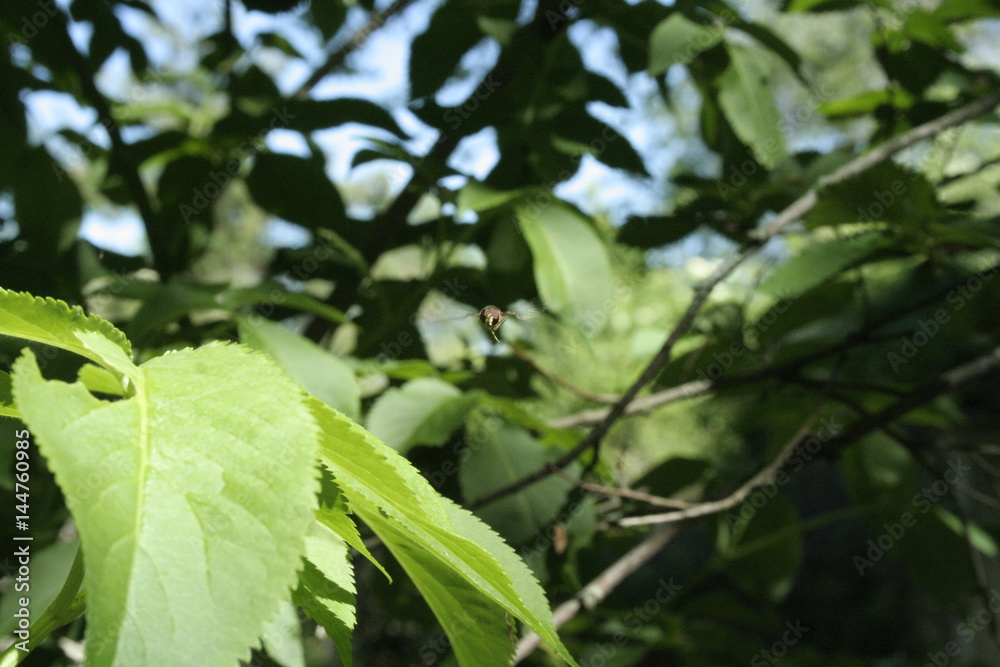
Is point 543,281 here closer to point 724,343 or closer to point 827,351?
point 724,343

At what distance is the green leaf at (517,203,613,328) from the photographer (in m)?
1.01

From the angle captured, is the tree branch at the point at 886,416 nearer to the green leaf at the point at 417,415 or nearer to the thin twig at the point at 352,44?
the green leaf at the point at 417,415

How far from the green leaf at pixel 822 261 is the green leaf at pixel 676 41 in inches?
13.0

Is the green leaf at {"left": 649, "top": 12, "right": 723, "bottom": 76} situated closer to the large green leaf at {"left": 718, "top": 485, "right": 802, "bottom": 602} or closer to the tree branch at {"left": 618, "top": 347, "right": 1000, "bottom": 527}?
the tree branch at {"left": 618, "top": 347, "right": 1000, "bottom": 527}

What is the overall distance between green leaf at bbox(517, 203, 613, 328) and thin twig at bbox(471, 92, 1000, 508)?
0.11m

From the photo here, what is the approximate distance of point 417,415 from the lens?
1.00 m

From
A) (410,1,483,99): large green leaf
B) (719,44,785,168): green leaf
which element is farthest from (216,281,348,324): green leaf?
(719,44,785,168): green leaf

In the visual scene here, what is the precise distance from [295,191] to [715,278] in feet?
2.32

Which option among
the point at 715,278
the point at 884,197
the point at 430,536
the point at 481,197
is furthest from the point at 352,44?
the point at 430,536

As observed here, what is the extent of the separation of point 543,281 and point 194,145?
783 mm

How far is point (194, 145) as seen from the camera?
1411mm

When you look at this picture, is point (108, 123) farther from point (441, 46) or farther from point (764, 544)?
point (764, 544)

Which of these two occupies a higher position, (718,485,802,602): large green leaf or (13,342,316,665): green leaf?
(13,342,316,665): green leaf

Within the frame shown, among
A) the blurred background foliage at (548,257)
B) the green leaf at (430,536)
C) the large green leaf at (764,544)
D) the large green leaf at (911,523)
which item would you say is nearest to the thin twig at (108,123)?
the blurred background foliage at (548,257)
